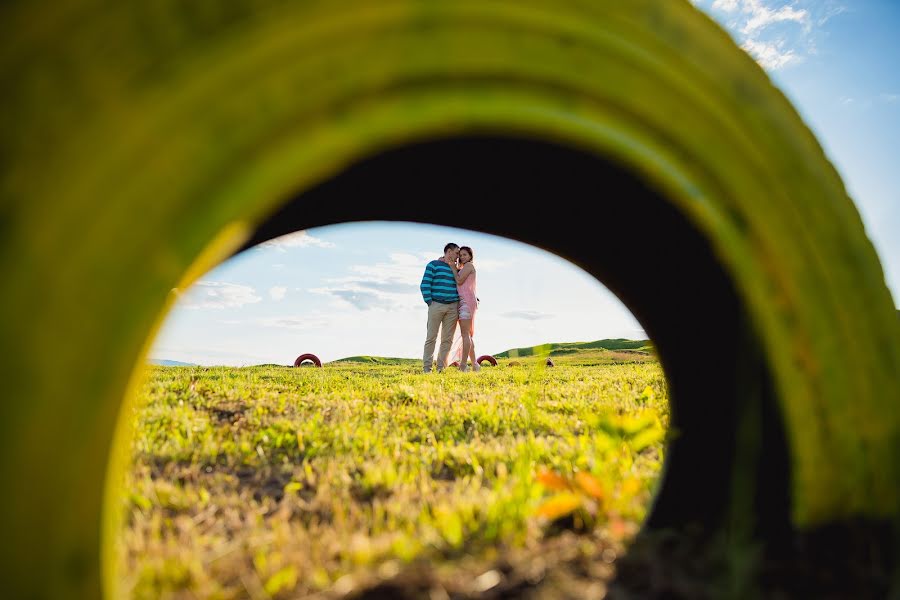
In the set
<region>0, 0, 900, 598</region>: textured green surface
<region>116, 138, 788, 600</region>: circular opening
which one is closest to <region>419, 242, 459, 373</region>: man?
<region>116, 138, 788, 600</region>: circular opening

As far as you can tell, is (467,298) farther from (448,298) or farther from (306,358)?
(306,358)

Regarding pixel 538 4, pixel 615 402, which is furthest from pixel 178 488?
pixel 615 402

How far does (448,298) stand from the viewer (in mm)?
9781

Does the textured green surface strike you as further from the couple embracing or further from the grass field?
the couple embracing

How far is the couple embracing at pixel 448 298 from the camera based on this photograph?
31.8 ft

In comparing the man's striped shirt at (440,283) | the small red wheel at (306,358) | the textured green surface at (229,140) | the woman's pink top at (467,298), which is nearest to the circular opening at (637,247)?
the textured green surface at (229,140)

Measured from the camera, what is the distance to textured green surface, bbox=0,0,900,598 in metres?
0.78

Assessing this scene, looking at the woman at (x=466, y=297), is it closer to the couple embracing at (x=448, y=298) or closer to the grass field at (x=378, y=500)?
the couple embracing at (x=448, y=298)

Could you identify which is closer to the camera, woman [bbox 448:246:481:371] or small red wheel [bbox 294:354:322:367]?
woman [bbox 448:246:481:371]

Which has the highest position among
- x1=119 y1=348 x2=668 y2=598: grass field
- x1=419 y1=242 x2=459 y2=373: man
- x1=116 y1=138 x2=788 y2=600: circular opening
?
x1=419 y1=242 x2=459 y2=373: man

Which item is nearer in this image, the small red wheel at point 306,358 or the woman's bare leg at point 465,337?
the woman's bare leg at point 465,337

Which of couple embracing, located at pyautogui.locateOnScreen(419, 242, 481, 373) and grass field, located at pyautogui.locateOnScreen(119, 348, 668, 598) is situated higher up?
couple embracing, located at pyautogui.locateOnScreen(419, 242, 481, 373)

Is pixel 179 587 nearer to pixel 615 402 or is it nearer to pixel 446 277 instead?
pixel 615 402

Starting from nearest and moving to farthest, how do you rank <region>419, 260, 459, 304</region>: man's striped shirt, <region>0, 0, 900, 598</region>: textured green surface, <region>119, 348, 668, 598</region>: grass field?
1. <region>0, 0, 900, 598</region>: textured green surface
2. <region>119, 348, 668, 598</region>: grass field
3. <region>419, 260, 459, 304</region>: man's striped shirt
